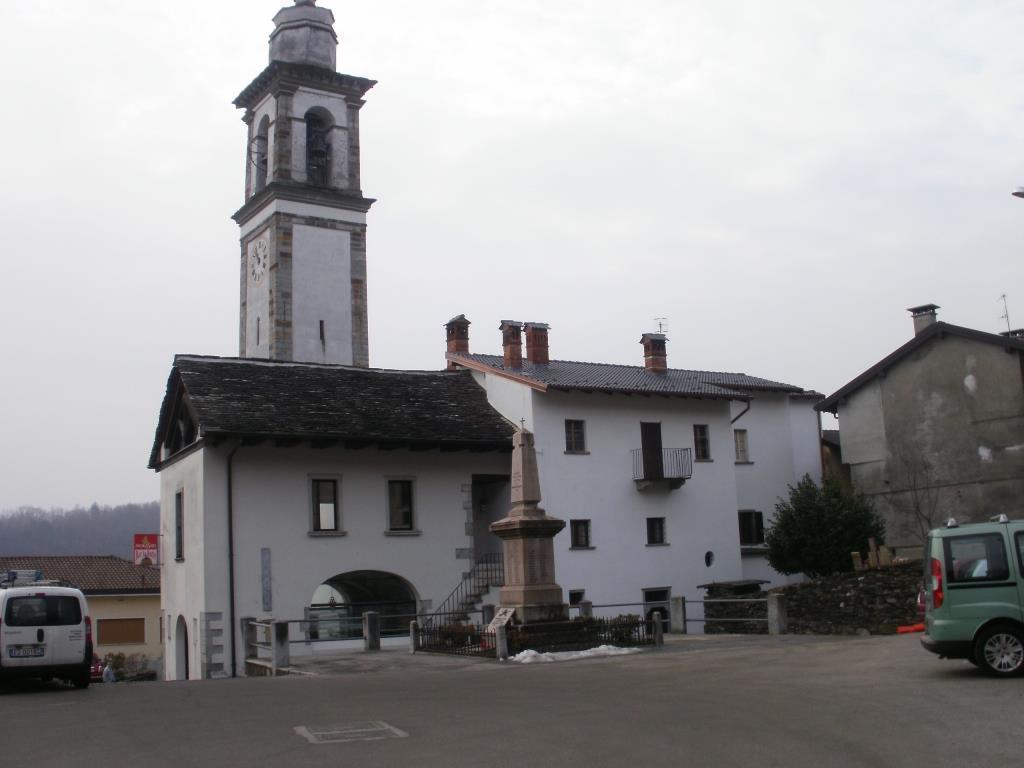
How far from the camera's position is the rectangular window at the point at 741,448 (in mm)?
40000

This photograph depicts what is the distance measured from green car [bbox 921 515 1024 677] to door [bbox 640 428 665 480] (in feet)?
70.9

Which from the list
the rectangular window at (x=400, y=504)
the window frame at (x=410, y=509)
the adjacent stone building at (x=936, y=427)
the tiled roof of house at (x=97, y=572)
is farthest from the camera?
the tiled roof of house at (x=97, y=572)

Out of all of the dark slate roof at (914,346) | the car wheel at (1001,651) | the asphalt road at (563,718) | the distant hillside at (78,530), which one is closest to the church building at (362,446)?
the dark slate roof at (914,346)

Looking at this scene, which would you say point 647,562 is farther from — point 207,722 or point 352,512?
point 207,722

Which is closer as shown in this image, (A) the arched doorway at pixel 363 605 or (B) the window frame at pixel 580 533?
(A) the arched doorway at pixel 363 605

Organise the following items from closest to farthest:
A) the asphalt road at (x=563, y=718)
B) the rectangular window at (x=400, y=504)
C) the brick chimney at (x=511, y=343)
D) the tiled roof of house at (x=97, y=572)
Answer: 1. the asphalt road at (x=563, y=718)
2. the rectangular window at (x=400, y=504)
3. the brick chimney at (x=511, y=343)
4. the tiled roof of house at (x=97, y=572)

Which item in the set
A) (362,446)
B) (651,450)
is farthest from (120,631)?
(651,450)

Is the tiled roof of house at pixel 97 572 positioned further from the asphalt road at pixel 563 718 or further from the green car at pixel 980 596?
the green car at pixel 980 596

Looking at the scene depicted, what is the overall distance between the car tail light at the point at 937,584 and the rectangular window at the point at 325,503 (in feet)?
62.6

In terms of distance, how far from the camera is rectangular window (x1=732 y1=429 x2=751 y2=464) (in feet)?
131

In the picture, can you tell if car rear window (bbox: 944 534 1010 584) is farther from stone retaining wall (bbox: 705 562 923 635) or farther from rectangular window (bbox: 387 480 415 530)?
rectangular window (bbox: 387 480 415 530)

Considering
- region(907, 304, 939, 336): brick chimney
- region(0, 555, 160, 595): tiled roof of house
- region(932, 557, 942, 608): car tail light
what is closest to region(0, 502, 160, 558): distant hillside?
region(0, 555, 160, 595): tiled roof of house

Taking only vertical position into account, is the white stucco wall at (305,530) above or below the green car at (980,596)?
above

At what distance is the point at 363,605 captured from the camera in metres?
29.3
